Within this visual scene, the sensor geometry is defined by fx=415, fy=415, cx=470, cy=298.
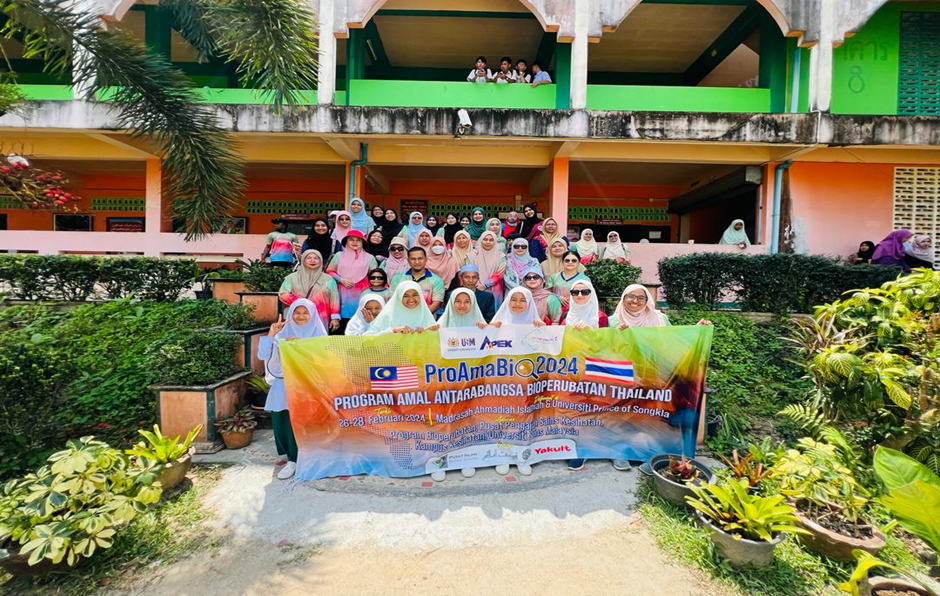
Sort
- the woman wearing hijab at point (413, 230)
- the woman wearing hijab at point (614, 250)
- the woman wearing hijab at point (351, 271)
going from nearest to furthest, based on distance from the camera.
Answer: the woman wearing hijab at point (351, 271)
the woman wearing hijab at point (413, 230)
the woman wearing hijab at point (614, 250)

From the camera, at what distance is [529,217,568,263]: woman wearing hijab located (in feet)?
20.6

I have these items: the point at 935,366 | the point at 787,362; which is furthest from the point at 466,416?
the point at 787,362

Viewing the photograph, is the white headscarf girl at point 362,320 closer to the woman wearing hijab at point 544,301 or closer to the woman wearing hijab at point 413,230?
the woman wearing hijab at point 544,301

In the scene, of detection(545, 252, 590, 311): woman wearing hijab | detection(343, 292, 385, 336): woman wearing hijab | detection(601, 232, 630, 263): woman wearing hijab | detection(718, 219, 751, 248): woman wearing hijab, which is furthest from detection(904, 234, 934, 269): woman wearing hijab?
detection(343, 292, 385, 336): woman wearing hijab

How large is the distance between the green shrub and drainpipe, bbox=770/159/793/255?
484 centimetres

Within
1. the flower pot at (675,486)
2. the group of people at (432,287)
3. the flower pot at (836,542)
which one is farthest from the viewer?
the group of people at (432,287)

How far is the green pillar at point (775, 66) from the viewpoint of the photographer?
326 inches

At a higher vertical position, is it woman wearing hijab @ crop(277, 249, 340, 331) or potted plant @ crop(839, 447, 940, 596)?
→ woman wearing hijab @ crop(277, 249, 340, 331)

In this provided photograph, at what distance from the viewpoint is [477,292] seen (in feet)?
15.7

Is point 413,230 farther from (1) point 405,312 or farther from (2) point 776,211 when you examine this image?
(2) point 776,211

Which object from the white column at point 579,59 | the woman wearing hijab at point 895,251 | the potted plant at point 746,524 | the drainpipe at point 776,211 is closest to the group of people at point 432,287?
the potted plant at point 746,524

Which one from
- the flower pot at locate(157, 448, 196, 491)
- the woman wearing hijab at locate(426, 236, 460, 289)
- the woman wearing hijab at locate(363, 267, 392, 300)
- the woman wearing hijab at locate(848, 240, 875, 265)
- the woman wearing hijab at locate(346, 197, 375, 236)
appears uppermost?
the woman wearing hijab at locate(346, 197, 375, 236)

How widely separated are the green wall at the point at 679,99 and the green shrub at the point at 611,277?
3.77 meters

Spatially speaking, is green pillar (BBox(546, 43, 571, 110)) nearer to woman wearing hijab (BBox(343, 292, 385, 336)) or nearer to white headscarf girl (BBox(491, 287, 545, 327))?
white headscarf girl (BBox(491, 287, 545, 327))
